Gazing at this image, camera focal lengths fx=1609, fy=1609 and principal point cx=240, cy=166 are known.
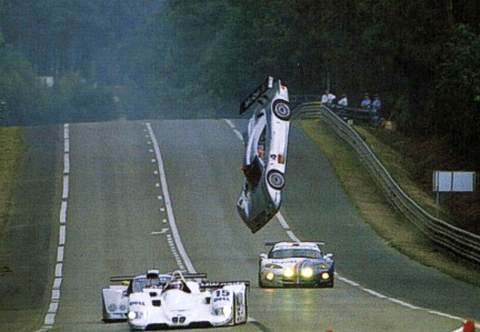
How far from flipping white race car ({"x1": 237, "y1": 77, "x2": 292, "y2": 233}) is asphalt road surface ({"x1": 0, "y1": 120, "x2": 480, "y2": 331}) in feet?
6.83

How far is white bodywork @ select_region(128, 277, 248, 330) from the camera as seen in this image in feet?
89.7

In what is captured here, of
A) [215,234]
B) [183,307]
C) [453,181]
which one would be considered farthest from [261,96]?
[215,234]

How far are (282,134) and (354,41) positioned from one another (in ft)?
214

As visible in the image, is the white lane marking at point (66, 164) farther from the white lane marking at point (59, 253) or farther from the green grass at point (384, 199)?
the white lane marking at point (59, 253)

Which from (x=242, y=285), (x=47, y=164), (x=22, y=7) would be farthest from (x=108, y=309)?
(x=22, y=7)

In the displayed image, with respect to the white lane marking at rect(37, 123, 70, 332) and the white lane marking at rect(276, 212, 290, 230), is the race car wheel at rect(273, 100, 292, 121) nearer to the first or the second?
the white lane marking at rect(37, 123, 70, 332)

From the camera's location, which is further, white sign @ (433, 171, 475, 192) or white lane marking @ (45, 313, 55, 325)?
white sign @ (433, 171, 475, 192)

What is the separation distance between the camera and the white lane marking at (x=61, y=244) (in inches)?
1308

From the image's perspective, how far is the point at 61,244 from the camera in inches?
2016

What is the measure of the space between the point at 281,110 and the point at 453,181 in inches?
711

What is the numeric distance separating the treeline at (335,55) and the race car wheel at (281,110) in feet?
54.4

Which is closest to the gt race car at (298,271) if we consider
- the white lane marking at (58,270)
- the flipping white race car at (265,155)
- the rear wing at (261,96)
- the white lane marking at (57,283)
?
the flipping white race car at (265,155)

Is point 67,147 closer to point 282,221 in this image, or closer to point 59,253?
point 282,221

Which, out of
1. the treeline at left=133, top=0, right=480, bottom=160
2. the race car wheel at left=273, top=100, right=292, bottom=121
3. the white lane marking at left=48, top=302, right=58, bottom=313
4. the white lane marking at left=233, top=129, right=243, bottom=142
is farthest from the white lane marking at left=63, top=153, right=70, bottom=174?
the race car wheel at left=273, top=100, right=292, bottom=121
